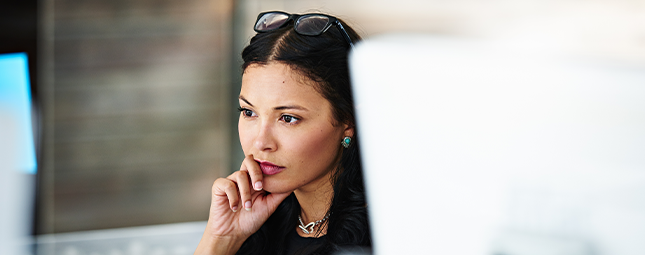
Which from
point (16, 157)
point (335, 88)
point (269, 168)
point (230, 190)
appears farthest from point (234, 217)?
point (16, 157)

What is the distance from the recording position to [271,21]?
1.03 metres

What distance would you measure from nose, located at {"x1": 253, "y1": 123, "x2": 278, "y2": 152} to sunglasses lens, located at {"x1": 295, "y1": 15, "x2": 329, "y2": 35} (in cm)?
23

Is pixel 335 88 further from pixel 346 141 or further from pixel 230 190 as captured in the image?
pixel 230 190

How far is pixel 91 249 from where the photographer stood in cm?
262

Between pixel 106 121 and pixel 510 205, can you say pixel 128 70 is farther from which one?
pixel 510 205

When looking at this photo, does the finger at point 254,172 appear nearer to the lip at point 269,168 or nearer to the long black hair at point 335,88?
the lip at point 269,168

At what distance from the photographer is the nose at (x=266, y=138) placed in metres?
0.92

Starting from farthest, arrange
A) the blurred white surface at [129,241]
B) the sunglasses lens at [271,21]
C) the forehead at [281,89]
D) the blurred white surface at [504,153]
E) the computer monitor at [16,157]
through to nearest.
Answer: the blurred white surface at [129,241] → the computer monitor at [16,157] → the sunglasses lens at [271,21] → the forehead at [281,89] → the blurred white surface at [504,153]

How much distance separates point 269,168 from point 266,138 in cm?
8

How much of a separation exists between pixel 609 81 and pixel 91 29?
2679 millimetres

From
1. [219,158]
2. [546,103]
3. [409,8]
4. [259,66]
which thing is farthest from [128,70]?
[546,103]

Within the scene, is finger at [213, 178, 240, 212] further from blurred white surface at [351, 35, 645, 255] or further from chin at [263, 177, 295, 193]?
blurred white surface at [351, 35, 645, 255]

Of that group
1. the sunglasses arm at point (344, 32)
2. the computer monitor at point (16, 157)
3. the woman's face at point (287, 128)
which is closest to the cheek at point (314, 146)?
the woman's face at point (287, 128)

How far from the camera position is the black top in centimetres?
98
